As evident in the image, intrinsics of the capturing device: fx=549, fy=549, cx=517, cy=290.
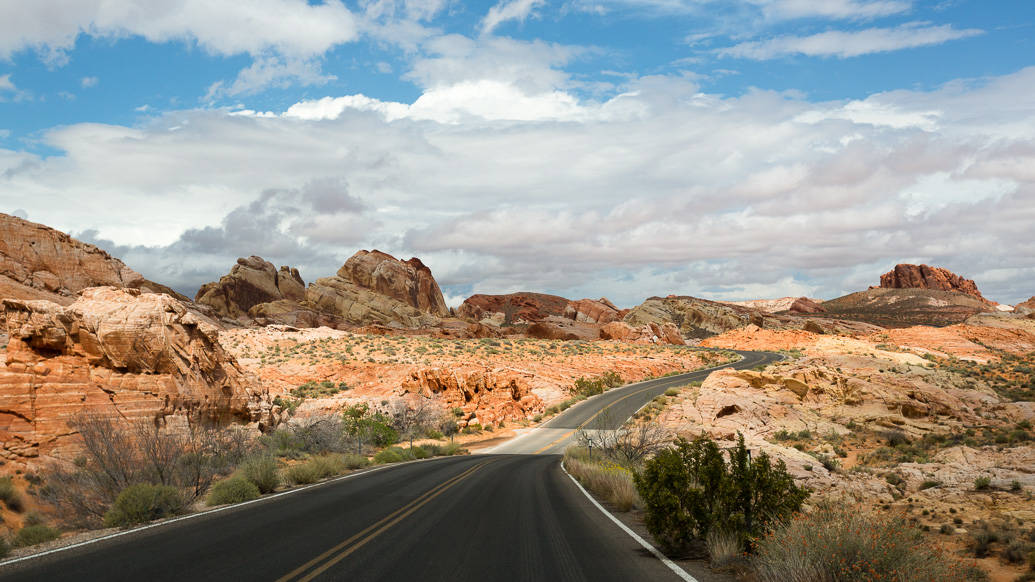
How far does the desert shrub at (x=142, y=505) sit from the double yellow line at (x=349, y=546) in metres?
4.39

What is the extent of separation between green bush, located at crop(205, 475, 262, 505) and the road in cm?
50

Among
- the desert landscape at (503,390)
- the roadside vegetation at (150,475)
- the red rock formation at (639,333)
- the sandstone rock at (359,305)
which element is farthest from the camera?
the sandstone rock at (359,305)

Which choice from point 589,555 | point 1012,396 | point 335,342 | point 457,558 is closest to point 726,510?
point 589,555

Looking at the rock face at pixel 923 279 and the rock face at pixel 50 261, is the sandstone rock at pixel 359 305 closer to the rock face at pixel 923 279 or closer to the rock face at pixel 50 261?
the rock face at pixel 50 261

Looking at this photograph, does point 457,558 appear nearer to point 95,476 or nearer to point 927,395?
point 95,476

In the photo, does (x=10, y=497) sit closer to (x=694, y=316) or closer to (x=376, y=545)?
(x=376, y=545)

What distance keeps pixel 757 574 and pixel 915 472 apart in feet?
47.2

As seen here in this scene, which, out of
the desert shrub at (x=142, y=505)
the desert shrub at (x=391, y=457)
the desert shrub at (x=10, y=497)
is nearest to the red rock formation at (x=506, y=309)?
the desert shrub at (x=391, y=457)

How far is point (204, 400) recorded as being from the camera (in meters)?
20.2

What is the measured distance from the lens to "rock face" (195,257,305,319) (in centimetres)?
9412

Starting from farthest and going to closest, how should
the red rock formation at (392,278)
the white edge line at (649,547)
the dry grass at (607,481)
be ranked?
the red rock formation at (392,278)
the dry grass at (607,481)
the white edge line at (649,547)

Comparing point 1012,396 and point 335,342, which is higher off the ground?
point 335,342

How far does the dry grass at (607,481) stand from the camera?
12.3 m

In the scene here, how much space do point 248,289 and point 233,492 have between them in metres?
94.9
